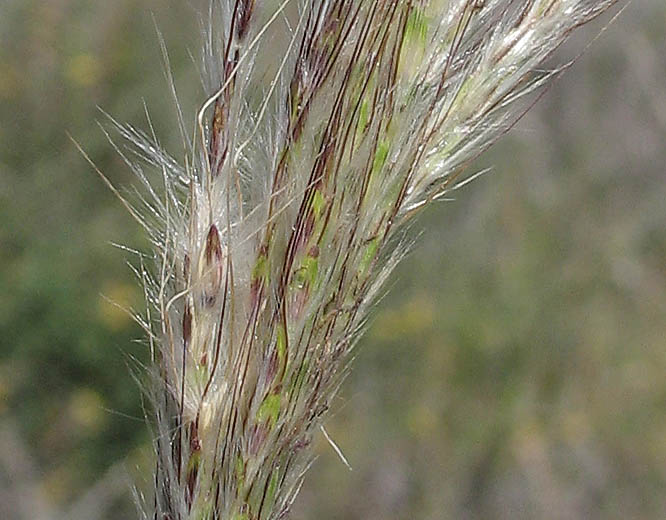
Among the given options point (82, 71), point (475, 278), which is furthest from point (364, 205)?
point (82, 71)

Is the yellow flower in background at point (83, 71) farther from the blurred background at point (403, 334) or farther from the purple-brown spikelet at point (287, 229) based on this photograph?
the purple-brown spikelet at point (287, 229)

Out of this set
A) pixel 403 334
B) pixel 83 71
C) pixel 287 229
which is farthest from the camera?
pixel 83 71

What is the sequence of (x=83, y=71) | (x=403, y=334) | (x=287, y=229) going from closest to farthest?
(x=287, y=229)
(x=403, y=334)
(x=83, y=71)

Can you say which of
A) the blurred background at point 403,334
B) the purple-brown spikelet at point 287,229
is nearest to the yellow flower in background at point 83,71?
the blurred background at point 403,334

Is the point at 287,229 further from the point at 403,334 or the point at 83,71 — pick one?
the point at 83,71

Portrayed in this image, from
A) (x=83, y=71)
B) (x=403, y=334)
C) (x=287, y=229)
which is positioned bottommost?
(x=403, y=334)

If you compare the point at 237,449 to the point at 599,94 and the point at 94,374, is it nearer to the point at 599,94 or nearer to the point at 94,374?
the point at 94,374

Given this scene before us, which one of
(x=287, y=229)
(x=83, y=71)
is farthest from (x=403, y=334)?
(x=287, y=229)

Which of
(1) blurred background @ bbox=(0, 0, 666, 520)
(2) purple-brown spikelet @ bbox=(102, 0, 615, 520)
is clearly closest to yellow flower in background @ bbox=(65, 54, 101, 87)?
(1) blurred background @ bbox=(0, 0, 666, 520)
